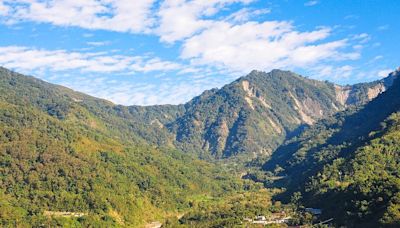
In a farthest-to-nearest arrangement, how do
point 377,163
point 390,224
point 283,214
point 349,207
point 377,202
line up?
point 377,163, point 283,214, point 349,207, point 377,202, point 390,224

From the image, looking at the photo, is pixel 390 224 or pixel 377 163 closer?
pixel 390 224

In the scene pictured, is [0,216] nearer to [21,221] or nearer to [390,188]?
[21,221]

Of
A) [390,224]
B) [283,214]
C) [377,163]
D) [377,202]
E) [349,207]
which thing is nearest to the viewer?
[390,224]

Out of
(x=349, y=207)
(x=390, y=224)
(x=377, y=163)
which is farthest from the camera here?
(x=377, y=163)

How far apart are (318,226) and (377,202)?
59.7 feet

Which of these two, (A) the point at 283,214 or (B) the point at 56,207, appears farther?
(B) the point at 56,207

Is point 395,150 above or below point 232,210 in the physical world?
above

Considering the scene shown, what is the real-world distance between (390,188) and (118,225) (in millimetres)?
102298

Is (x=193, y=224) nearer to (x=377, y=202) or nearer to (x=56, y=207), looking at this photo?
(x=56, y=207)

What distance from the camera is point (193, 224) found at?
18912 centimetres

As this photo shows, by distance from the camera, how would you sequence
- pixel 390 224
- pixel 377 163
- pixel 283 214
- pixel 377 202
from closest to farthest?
pixel 390 224 < pixel 377 202 < pixel 283 214 < pixel 377 163

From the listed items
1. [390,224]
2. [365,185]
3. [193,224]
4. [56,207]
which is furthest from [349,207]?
[56,207]

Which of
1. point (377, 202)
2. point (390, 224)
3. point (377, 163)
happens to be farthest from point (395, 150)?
point (390, 224)

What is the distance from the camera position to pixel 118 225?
643 feet
